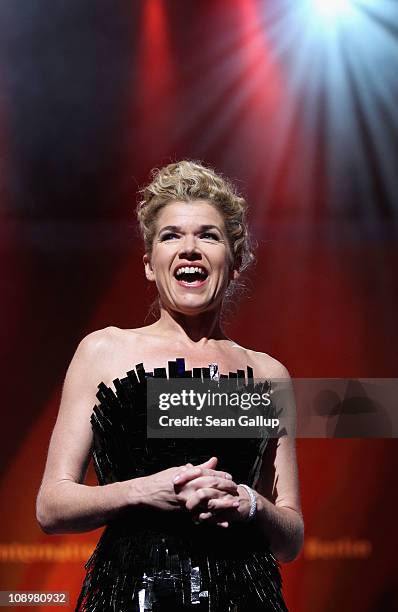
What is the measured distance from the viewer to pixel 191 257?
1.59 m

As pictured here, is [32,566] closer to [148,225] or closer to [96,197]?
[96,197]

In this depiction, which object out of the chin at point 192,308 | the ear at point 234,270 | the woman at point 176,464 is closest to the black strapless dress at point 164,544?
the woman at point 176,464

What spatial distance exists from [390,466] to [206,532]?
154 cm

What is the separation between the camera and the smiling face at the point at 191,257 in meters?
1.58

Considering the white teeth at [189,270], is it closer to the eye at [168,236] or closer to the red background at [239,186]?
the eye at [168,236]

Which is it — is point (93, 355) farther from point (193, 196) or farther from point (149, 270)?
point (193, 196)

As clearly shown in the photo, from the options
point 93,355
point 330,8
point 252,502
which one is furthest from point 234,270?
point 330,8

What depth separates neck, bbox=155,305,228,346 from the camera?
162cm

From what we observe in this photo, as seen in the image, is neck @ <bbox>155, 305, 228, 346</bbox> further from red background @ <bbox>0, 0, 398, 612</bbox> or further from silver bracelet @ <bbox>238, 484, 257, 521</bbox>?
red background @ <bbox>0, 0, 398, 612</bbox>

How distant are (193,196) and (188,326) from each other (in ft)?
0.77

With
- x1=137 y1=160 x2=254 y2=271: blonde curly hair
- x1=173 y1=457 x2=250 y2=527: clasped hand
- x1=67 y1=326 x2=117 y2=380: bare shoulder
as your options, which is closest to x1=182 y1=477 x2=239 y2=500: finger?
x1=173 y1=457 x2=250 y2=527: clasped hand

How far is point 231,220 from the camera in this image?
1663 mm

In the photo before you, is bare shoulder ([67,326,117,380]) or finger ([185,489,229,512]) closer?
finger ([185,489,229,512])

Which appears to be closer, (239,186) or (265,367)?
(265,367)
